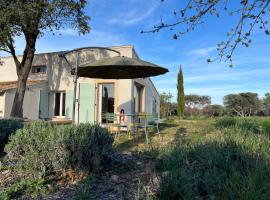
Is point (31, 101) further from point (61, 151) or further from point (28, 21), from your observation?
point (61, 151)

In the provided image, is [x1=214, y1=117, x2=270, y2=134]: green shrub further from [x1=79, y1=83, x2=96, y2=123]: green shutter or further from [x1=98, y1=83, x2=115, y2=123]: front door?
[x1=79, y1=83, x2=96, y2=123]: green shutter

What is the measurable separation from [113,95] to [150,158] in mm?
10414

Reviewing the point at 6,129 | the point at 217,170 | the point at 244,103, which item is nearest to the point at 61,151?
the point at 217,170

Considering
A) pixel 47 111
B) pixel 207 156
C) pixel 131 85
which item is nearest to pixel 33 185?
pixel 207 156

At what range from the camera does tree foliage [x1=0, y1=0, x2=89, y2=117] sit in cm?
1298

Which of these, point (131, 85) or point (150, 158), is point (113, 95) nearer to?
point (131, 85)

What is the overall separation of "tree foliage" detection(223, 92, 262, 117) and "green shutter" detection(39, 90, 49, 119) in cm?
3046

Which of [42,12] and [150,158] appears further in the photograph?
[42,12]

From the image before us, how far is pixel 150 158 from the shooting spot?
502 cm

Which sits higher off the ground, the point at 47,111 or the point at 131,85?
the point at 131,85

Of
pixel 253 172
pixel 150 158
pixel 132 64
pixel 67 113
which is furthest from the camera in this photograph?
pixel 67 113

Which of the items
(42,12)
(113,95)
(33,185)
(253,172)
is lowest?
(33,185)

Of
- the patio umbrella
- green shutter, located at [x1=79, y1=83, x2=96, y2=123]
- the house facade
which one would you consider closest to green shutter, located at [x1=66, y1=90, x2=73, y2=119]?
the house facade

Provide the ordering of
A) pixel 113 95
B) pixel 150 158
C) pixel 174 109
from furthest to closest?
pixel 174 109 < pixel 113 95 < pixel 150 158
